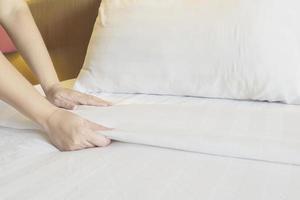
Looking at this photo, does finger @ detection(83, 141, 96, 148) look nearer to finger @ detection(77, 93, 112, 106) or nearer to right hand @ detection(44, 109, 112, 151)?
right hand @ detection(44, 109, 112, 151)

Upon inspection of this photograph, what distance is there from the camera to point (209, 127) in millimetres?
865

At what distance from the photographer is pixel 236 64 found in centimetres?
106

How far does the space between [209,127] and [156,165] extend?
6.5 inches

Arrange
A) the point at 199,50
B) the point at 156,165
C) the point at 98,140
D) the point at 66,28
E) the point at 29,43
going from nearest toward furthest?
the point at 156,165
the point at 98,140
the point at 199,50
the point at 29,43
the point at 66,28

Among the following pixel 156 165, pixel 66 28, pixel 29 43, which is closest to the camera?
pixel 156 165

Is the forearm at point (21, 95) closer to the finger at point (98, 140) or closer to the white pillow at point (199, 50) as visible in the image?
the finger at point (98, 140)

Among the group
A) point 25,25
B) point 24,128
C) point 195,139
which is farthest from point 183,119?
point 25,25

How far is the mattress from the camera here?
0.67m

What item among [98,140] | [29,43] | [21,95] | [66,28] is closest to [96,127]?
[98,140]

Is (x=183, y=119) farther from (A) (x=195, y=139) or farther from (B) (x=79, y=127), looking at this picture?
(B) (x=79, y=127)

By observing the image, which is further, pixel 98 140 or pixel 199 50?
pixel 199 50

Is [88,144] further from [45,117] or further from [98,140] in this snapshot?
[45,117]

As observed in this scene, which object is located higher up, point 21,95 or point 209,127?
point 21,95

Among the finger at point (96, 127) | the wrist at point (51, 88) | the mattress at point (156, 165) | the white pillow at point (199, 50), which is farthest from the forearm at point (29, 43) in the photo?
the finger at point (96, 127)
